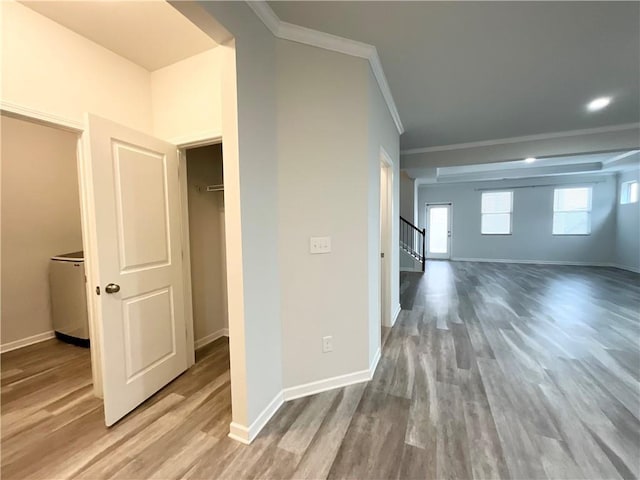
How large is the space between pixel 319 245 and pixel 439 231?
8723 mm

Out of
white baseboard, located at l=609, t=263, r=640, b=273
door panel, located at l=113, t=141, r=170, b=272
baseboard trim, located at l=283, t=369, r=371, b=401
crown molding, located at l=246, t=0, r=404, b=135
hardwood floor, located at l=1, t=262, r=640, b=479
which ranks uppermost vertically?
crown molding, located at l=246, t=0, r=404, b=135

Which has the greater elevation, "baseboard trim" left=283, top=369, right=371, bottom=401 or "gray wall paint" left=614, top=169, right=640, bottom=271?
"gray wall paint" left=614, top=169, right=640, bottom=271

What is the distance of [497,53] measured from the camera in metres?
2.21

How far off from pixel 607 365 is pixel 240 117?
3681 mm

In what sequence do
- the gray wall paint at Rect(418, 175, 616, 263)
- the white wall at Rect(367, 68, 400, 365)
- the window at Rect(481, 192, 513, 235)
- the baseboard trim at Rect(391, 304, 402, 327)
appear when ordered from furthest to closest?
the window at Rect(481, 192, 513, 235), the gray wall paint at Rect(418, 175, 616, 263), the baseboard trim at Rect(391, 304, 402, 327), the white wall at Rect(367, 68, 400, 365)

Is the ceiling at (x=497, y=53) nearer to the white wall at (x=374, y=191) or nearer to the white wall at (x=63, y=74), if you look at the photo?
the white wall at (x=374, y=191)

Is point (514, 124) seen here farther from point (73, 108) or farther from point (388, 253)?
point (73, 108)

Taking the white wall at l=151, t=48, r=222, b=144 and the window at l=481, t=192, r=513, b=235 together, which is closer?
the white wall at l=151, t=48, r=222, b=144

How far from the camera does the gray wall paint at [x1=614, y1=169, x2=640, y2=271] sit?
6.63 meters

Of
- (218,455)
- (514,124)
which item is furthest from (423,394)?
(514,124)

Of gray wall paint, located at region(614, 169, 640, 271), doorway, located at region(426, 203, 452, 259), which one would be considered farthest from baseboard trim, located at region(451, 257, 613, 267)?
doorway, located at region(426, 203, 452, 259)

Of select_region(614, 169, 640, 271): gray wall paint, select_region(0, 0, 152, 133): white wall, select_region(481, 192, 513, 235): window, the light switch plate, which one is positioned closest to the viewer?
select_region(0, 0, 152, 133): white wall

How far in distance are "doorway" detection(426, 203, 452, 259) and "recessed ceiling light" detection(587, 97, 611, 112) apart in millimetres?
6052

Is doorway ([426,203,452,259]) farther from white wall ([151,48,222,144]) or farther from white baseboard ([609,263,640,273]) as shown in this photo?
white wall ([151,48,222,144])
